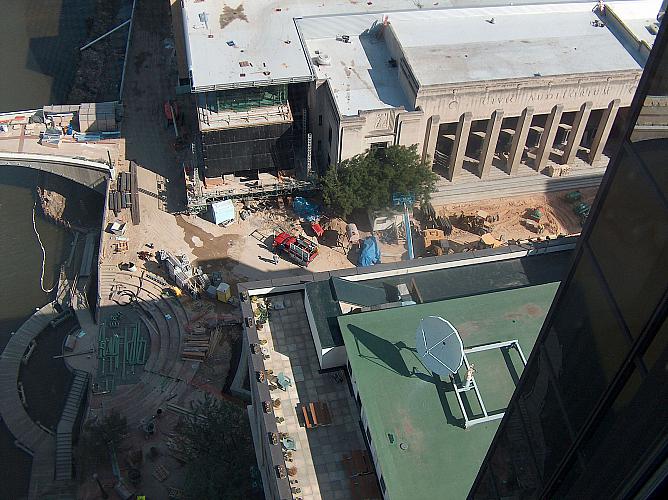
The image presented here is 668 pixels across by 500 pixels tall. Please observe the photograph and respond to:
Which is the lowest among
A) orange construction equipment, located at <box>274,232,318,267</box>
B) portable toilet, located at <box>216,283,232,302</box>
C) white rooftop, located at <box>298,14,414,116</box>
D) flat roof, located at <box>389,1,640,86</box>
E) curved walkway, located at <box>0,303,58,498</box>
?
curved walkway, located at <box>0,303,58,498</box>

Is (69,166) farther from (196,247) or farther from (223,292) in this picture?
(223,292)

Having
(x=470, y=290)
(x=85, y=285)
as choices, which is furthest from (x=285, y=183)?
(x=470, y=290)

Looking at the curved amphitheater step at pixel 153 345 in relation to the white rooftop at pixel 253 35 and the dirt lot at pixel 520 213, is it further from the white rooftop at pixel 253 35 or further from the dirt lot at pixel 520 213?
the dirt lot at pixel 520 213

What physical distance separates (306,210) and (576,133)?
95.8 ft

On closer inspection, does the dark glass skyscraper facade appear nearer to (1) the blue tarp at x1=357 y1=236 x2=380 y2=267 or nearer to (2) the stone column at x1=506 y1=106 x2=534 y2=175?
(1) the blue tarp at x1=357 y1=236 x2=380 y2=267

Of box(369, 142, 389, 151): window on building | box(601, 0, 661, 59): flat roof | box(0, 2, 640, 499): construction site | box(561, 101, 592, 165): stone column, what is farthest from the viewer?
box(601, 0, 661, 59): flat roof

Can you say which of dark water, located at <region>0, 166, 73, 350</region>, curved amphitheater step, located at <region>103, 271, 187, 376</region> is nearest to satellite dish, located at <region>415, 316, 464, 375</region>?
curved amphitheater step, located at <region>103, 271, 187, 376</region>

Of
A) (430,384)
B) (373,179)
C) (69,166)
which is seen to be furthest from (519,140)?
(69,166)

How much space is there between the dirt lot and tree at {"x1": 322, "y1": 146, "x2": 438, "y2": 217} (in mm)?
6031

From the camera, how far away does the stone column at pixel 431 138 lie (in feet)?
221

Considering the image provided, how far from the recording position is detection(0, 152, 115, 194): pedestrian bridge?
71688 mm

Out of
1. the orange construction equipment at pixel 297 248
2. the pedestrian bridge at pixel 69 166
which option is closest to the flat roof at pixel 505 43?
the orange construction equipment at pixel 297 248

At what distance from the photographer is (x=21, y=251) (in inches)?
2913

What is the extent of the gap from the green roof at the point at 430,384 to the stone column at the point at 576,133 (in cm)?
3820
